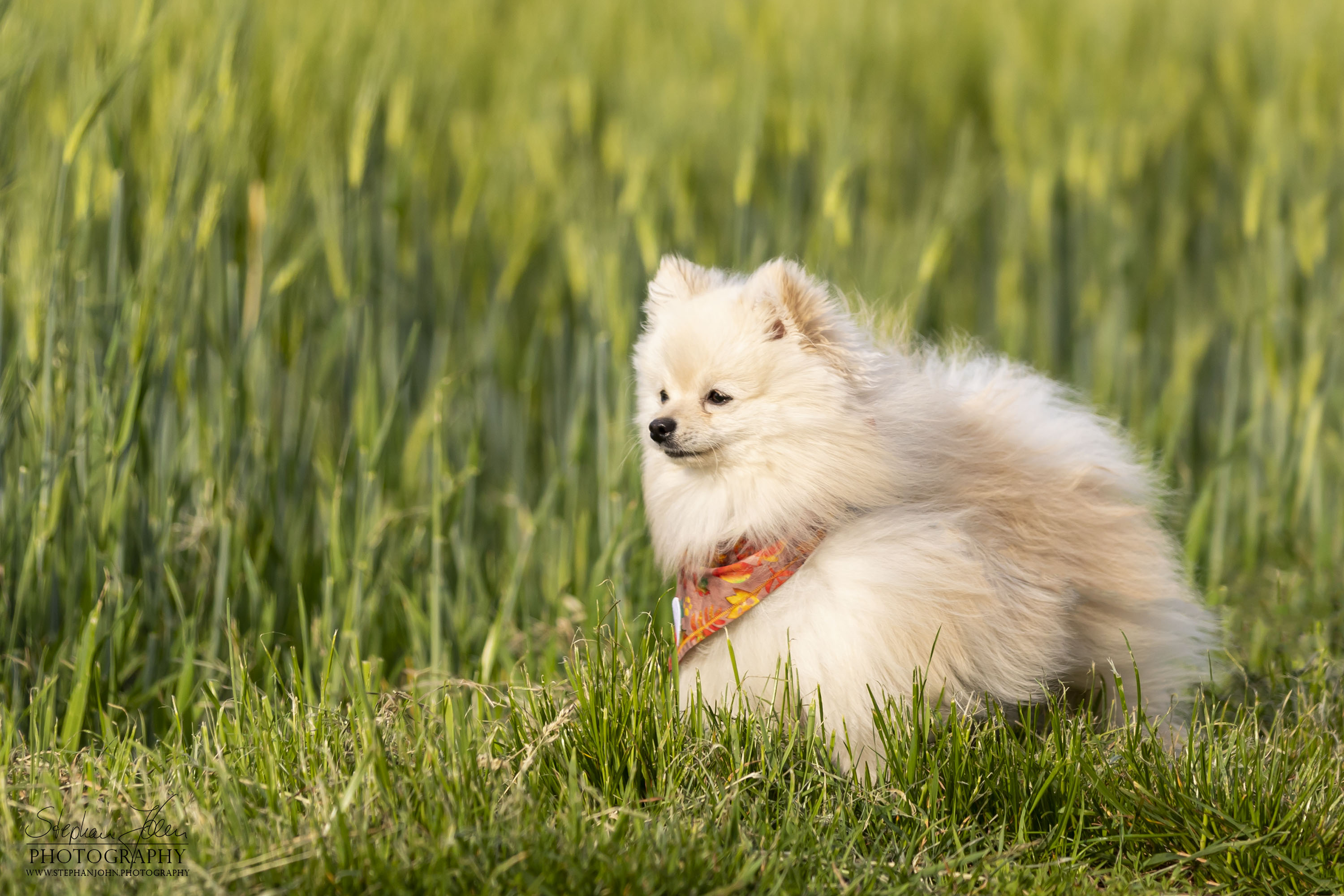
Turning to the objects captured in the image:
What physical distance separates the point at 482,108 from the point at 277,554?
8.16 ft

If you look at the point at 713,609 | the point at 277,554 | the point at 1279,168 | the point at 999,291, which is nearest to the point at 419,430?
the point at 277,554

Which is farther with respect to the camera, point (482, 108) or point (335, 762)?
point (482, 108)

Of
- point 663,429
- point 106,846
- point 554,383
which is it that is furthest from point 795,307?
point 554,383

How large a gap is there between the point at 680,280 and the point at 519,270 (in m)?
1.70

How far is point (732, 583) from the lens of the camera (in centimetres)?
308

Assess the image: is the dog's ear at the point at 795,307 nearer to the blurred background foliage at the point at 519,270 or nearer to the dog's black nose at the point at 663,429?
the dog's black nose at the point at 663,429

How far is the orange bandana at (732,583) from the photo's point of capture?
9.93ft

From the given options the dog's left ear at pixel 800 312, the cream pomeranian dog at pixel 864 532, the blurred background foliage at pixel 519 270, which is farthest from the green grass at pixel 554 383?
the dog's left ear at pixel 800 312

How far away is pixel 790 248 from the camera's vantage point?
484 cm

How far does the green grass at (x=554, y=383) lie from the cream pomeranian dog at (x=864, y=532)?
7.2 inches

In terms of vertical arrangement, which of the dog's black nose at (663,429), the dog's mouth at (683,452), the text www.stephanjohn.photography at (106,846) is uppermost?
the dog's black nose at (663,429)

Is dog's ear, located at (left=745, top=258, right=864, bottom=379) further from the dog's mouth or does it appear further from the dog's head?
the dog's mouth

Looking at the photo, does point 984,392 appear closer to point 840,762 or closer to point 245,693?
point 840,762

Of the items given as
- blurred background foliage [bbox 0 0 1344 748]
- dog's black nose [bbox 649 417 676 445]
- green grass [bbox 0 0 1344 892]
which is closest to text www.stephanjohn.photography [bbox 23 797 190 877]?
green grass [bbox 0 0 1344 892]
